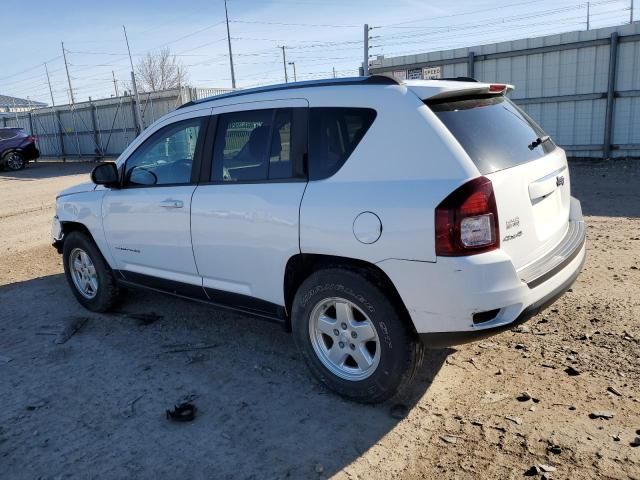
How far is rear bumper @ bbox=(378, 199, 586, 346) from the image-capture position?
278 cm

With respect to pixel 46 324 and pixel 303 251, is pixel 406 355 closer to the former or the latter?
pixel 303 251

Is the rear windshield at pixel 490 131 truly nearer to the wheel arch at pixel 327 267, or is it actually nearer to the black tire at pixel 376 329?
the wheel arch at pixel 327 267

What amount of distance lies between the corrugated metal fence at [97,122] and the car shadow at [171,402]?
17.7 metres

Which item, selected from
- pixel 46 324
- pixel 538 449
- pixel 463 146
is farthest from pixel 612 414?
pixel 46 324

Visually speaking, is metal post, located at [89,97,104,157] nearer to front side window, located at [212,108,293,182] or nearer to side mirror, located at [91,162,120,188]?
side mirror, located at [91,162,120,188]

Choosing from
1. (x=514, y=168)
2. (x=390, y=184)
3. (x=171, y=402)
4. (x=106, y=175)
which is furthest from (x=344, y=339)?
(x=106, y=175)

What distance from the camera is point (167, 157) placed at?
440 centimetres

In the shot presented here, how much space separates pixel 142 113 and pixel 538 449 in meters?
22.8

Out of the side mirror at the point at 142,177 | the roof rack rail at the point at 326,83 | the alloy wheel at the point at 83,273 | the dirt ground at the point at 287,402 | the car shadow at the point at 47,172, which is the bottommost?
the dirt ground at the point at 287,402

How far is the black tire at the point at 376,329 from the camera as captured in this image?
3.07m

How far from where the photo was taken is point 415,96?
3.04 meters

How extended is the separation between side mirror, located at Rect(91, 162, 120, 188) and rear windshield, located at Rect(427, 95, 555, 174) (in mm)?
2791

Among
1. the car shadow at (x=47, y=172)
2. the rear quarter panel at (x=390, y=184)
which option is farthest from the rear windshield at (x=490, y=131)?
the car shadow at (x=47, y=172)

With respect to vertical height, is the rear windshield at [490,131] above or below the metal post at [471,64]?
below
